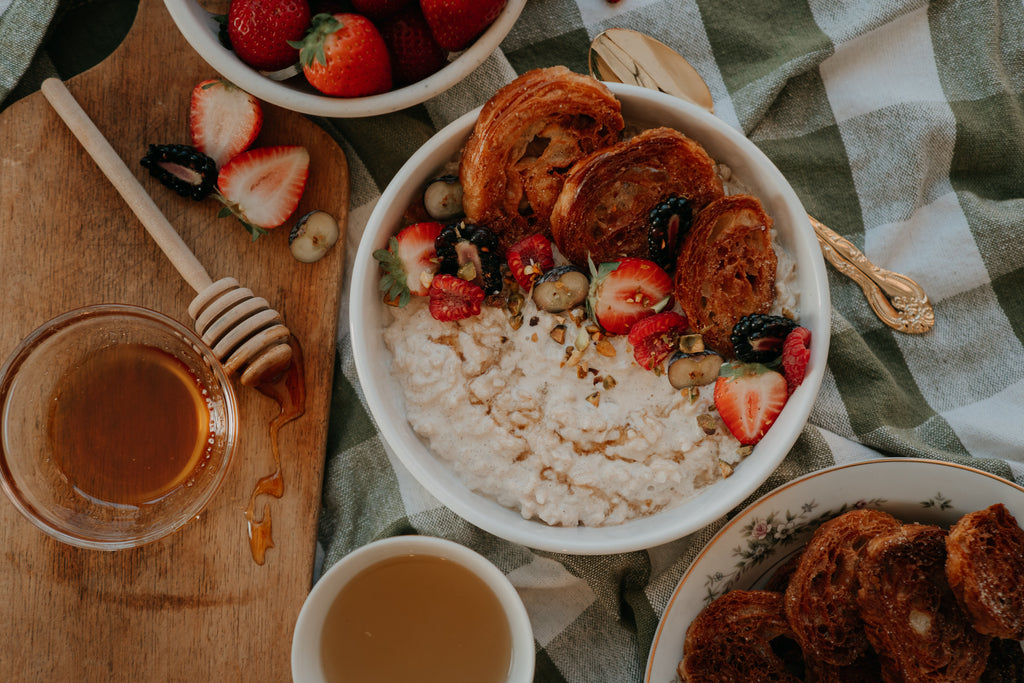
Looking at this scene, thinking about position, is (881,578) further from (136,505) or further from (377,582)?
(136,505)

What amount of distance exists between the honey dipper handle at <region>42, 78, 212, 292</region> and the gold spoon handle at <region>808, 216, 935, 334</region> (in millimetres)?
1539

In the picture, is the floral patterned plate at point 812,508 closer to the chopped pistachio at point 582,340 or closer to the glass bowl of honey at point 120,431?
the chopped pistachio at point 582,340

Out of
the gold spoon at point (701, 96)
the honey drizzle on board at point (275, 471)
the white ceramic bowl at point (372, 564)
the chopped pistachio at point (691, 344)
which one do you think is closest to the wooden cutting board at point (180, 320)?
the honey drizzle on board at point (275, 471)

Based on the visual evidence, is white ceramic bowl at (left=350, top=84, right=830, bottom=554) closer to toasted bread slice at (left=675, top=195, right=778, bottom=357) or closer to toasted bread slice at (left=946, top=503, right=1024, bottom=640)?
toasted bread slice at (left=675, top=195, right=778, bottom=357)

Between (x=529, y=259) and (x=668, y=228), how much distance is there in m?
0.31

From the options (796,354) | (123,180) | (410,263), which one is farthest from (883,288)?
(123,180)

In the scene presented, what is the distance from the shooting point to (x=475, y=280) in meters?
1.63

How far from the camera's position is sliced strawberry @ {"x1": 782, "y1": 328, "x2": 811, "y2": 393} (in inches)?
61.1

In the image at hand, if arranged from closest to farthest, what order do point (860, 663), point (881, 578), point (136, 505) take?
point (881, 578), point (860, 663), point (136, 505)

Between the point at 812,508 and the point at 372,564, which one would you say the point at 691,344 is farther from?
the point at 372,564

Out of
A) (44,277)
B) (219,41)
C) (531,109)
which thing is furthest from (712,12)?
(44,277)

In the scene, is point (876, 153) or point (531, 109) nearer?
point (531, 109)

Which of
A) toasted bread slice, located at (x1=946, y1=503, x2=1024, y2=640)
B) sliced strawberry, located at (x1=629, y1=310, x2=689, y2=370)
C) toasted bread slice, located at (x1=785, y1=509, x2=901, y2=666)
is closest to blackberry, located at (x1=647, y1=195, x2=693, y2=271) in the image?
sliced strawberry, located at (x1=629, y1=310, x2=689, y2=370)

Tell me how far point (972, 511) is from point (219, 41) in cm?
198
